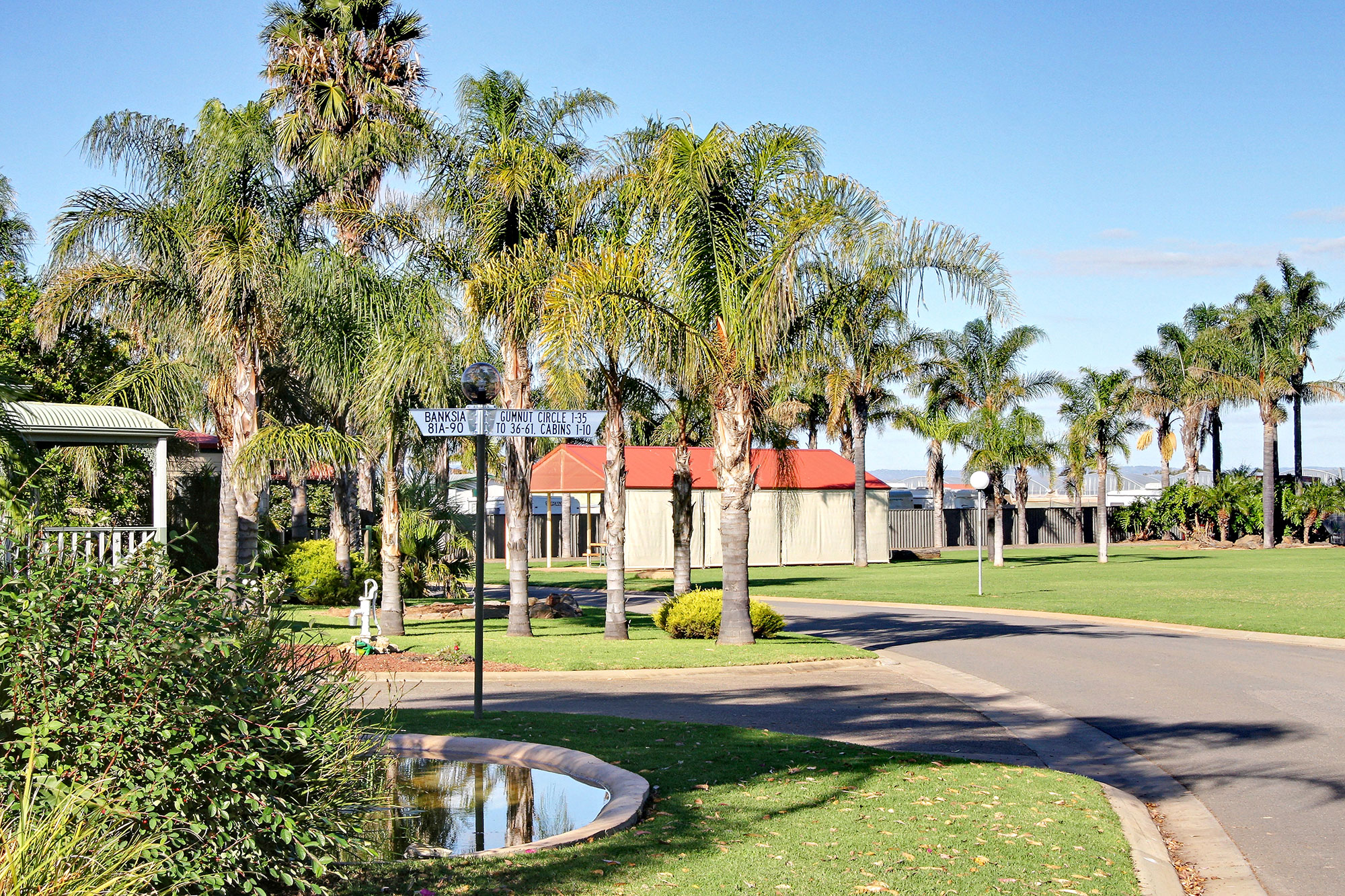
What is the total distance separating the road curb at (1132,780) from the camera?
6273 mm

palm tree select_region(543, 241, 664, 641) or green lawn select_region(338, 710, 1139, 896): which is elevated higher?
palm tree select_region(543, 241, 664, 641)

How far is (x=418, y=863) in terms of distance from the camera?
217 inches

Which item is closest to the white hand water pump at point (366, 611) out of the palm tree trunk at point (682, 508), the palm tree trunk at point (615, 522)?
the palm tree trunk at point (615, 522)

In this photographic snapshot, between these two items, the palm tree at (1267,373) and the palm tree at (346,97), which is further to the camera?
the palm tree at (1267,373)

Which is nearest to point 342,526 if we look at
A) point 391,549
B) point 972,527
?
point 391,549

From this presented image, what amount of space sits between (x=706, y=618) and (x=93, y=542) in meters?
9.05

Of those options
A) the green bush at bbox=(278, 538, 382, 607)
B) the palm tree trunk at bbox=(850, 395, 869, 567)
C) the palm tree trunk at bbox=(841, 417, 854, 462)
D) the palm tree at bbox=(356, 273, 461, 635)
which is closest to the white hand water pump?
the palm tree at bbox=(356, 273, 461, 635)

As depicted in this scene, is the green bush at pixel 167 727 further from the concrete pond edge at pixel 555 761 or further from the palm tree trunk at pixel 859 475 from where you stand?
the palm tree trunk at pixel 859 475

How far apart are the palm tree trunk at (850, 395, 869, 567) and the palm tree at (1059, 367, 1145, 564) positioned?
7573 millimetres

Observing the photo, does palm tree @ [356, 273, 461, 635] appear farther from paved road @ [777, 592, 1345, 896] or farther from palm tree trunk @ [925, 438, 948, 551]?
palm tree trunk @ [925, 438, 948, 551]

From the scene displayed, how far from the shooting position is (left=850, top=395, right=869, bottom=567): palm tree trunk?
139 ft

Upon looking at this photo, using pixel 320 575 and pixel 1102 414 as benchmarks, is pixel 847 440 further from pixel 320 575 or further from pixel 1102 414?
pixel 320 575

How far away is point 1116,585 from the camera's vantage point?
3041 cm

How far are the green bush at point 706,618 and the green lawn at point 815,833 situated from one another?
8.77 metres
